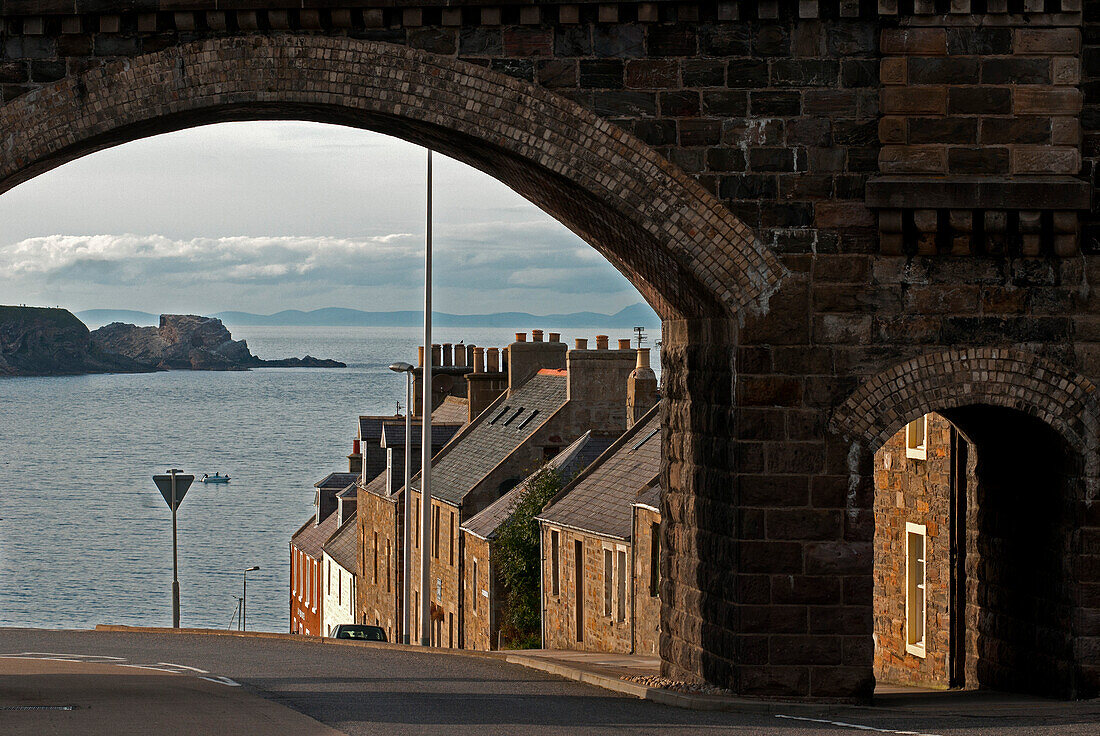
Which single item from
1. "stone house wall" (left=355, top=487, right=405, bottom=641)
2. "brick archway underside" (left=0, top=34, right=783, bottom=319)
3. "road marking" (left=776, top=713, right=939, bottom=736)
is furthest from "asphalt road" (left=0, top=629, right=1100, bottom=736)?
"stone house wall" (left=355, top=487, right=405, bottom=641)

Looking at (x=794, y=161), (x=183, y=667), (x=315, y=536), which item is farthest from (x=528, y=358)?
(x=794, y=161)

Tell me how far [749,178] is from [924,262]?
5.64 feet

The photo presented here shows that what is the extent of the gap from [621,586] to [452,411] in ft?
Answer: 76.9

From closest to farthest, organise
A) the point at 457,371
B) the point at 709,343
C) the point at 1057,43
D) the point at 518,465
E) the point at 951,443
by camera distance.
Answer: the point at 1057,43 → the point at 709,343 → the point at 951,443 → the point at 518,465 → the point at 457,371

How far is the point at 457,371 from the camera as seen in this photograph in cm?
5116

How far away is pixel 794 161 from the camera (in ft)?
42.5

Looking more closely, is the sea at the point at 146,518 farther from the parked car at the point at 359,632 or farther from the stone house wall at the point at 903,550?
the stone house wall at the point at 903,550

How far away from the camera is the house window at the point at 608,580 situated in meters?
27.4

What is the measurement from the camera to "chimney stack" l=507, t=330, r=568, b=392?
144 feet

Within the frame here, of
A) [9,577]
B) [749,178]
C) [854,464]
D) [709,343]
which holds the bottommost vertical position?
[9,577]

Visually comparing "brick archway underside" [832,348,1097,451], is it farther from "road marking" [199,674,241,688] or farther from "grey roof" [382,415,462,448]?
"grey roof" [382,415,462,448]

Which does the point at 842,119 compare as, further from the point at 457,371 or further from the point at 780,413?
the point at 457,371

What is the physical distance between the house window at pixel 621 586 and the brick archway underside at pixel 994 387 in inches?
565

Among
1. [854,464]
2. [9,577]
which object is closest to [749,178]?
[854,464]
